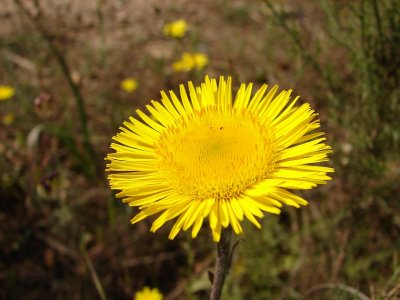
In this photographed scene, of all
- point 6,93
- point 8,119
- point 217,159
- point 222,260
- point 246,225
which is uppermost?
point 6,93

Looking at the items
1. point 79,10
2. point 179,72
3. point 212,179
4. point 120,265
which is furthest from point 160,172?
point 79,10

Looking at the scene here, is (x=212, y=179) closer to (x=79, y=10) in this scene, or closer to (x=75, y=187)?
(x=75, y=187)

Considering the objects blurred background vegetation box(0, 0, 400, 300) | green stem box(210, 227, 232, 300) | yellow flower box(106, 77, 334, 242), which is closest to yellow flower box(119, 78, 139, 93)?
blurred background vegetation box(0, 0, 400, 300)

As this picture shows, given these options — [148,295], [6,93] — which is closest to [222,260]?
[148,295]

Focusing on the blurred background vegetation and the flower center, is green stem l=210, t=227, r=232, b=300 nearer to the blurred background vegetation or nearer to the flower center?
the flower center

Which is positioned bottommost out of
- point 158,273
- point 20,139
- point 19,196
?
point 158,273

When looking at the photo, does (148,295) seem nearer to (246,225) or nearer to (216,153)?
(246,225)

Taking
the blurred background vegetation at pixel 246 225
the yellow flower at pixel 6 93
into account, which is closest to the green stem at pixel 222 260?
the blurred background vegetation at pixel 246 225
